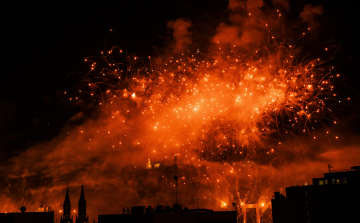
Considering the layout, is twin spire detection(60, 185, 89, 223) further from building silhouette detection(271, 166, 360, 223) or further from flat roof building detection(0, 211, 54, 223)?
flat roof building detection(0, 211, 54, 223)

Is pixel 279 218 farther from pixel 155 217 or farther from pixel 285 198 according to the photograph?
pixel 155 217

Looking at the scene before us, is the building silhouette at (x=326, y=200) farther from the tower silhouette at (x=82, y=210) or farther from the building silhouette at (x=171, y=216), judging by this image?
the tower silhouette at (x=82, y=210)

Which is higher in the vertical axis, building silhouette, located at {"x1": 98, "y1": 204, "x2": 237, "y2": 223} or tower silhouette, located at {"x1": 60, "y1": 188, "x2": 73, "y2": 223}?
building silhouette, located at {"x1": 98, "y1": 204, "x2": 237, "y2": 223}

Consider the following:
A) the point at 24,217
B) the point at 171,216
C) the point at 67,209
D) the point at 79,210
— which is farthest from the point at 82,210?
the point at 171,216

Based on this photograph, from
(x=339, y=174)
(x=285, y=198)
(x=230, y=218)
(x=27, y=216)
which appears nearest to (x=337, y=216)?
(x=339, y=174)

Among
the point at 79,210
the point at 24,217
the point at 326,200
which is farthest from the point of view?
the point at 79,210

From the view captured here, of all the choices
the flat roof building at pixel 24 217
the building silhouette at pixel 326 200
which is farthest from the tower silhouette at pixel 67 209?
the flat roof building at pixel 24 217

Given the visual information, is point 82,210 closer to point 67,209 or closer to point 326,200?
point 67,209

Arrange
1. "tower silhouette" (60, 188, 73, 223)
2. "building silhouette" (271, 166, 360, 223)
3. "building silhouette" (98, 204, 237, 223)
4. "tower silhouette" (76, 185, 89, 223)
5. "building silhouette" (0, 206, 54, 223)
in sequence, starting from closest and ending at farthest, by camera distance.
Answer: "building silhouette" (98, 204, 237, 223) → "building silhouette" (0, 206, 54, 223) → "building silhouette" (271, 166, 360, 223) → "tower silhouette" (76, 185, 89, 223) → "tower silhouette" (60, 188, 73, 223)

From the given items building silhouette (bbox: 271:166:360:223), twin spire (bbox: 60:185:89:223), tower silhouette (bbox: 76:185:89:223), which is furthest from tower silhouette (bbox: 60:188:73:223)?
building silhouette (bbox: 271:166:360:223)
